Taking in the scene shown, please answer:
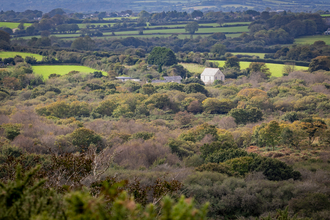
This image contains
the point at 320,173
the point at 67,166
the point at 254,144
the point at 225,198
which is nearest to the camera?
the point at 67,166

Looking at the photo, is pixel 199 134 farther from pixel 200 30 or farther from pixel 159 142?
pixel 200 30

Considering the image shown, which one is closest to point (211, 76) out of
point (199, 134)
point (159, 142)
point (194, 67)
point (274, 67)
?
point (194, 67)

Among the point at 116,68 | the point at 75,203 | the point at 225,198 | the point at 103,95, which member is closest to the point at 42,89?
the point at 103,95

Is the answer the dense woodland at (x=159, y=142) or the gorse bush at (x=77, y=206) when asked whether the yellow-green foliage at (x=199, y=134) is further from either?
the gorse bush at (x=77, y=206)

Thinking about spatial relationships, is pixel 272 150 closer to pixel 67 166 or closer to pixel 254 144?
pixel 254 144

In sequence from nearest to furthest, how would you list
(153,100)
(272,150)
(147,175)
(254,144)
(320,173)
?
(147,175)
(320,173)
(272,150)
(254,144)
(153,100)
